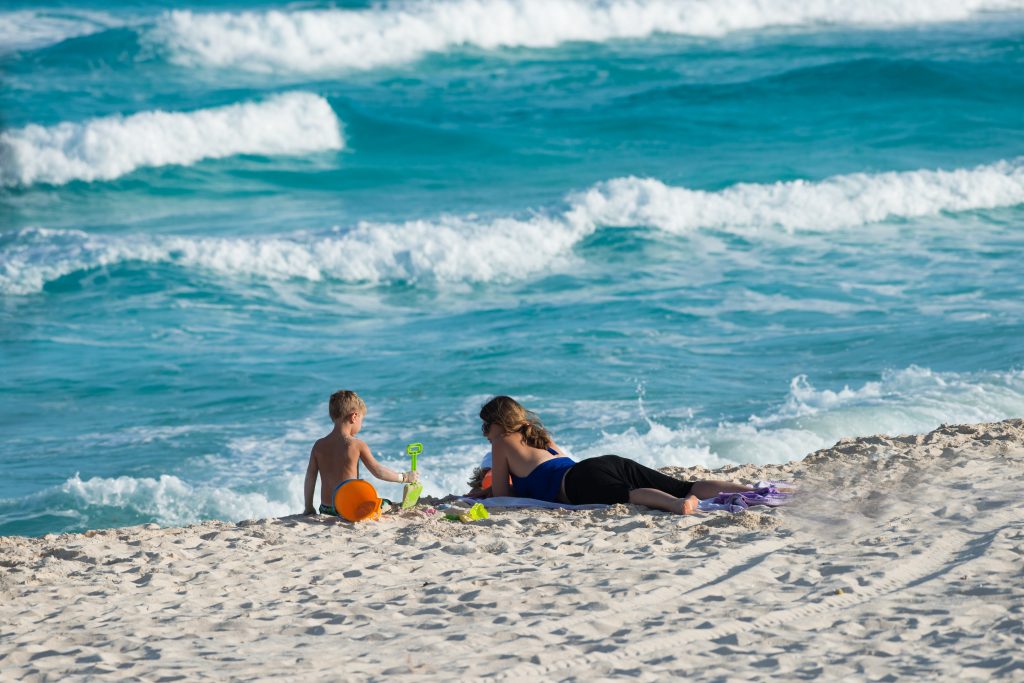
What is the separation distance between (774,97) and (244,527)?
781 inches

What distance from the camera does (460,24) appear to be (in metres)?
31.2

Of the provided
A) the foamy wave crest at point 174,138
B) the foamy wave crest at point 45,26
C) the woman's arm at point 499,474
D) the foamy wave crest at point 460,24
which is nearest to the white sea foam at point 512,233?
the foamy wave crest at point 174,138

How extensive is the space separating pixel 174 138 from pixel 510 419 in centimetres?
1682

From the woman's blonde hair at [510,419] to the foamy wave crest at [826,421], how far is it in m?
2.05

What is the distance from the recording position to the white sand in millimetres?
4531

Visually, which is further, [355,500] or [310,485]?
[310,485]

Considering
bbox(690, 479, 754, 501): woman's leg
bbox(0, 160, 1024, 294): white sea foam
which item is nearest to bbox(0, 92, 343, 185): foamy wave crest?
bbox(0, 160, 1024, 294): white sea foam

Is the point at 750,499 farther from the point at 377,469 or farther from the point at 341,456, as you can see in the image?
the point at 341,456

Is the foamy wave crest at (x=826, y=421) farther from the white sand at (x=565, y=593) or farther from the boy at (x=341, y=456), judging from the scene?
the boy at (x=341, y=456)

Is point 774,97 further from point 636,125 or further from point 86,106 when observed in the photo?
point 86,106

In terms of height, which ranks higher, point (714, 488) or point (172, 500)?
point (714, 488)

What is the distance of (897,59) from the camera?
26.0 metres

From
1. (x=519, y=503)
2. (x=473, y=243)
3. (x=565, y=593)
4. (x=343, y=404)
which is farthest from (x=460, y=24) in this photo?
(x=565, y=593)

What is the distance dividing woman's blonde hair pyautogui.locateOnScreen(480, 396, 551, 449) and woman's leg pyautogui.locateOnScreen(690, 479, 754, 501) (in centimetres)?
92
